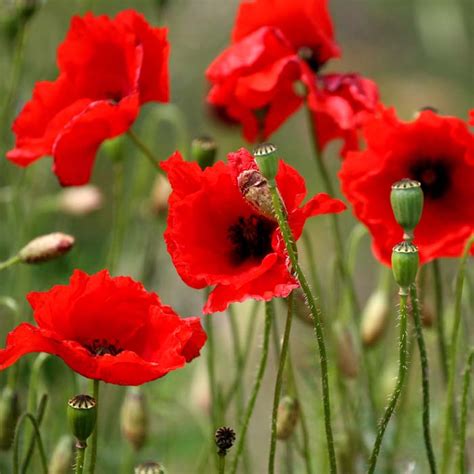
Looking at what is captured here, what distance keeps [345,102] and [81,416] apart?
40 centimetres

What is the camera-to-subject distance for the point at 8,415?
103 cm

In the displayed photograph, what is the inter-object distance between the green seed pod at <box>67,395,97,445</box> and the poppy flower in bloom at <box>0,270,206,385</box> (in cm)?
3

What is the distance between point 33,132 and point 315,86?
24 cm

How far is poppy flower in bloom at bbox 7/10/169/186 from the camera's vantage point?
1017 millimetres

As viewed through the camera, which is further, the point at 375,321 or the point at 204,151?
the point at 375,321

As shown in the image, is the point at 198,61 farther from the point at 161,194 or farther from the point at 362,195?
the point at 362,195

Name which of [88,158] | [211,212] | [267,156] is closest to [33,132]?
[88,158]

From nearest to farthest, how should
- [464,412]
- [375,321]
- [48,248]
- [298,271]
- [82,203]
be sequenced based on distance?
[298,271], [464,412], [48,248], [375,321], [82,203]

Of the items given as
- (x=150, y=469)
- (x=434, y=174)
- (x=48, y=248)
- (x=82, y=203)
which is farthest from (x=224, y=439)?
(x=82, y=203)

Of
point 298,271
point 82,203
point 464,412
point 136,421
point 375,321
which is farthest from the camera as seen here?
point 82,203

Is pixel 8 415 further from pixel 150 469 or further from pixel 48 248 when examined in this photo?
pixel 150 469

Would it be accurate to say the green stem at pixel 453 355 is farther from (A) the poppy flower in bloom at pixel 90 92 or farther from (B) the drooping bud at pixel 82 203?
(B) the drooping bud at pixel 82 203

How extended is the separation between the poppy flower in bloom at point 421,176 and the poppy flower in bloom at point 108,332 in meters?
0.19

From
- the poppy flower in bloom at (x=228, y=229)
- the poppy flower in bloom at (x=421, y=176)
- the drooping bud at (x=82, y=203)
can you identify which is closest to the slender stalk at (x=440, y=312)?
the poppy flower in bloom at (x=421, y=176)
